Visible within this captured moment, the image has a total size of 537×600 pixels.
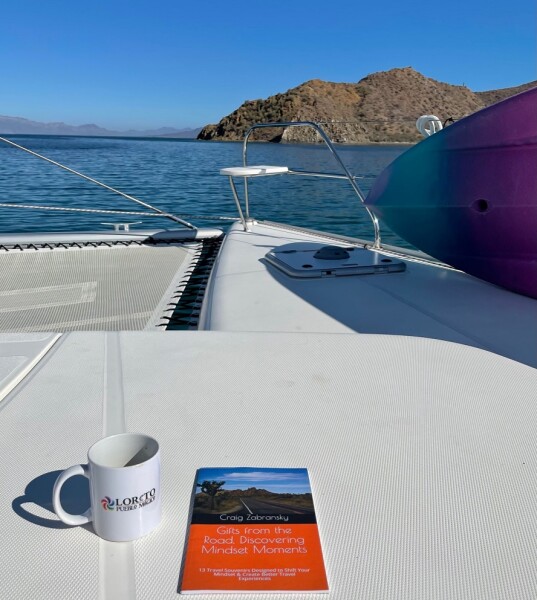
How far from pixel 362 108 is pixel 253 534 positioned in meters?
6.17

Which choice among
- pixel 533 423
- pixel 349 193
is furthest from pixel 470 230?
pixel 349 193

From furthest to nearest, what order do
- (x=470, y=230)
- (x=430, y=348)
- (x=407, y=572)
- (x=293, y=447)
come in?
1. (x=470, y=230)
2. (x=430, y=348)
3. (x=293, y=447)
4. (x=407, y=572)

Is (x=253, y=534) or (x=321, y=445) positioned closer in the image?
(x=253, y=534)

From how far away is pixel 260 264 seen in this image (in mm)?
2699

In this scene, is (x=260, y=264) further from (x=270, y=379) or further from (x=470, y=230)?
(x=270, y=379)

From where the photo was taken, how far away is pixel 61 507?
684 mm

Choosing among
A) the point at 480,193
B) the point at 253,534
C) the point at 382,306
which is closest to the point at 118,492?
the point at 253,534

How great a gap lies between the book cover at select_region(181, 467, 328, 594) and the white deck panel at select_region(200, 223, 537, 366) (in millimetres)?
948

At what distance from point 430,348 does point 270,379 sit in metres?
0.40

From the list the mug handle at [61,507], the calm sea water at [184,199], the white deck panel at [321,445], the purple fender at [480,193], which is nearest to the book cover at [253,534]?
the white deck panel at [321,445]

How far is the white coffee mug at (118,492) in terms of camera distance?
638mm

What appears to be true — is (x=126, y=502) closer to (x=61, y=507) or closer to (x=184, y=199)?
(x=61, y=507)

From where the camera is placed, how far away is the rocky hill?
2967 mm

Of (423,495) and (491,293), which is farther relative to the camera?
(491,293)
